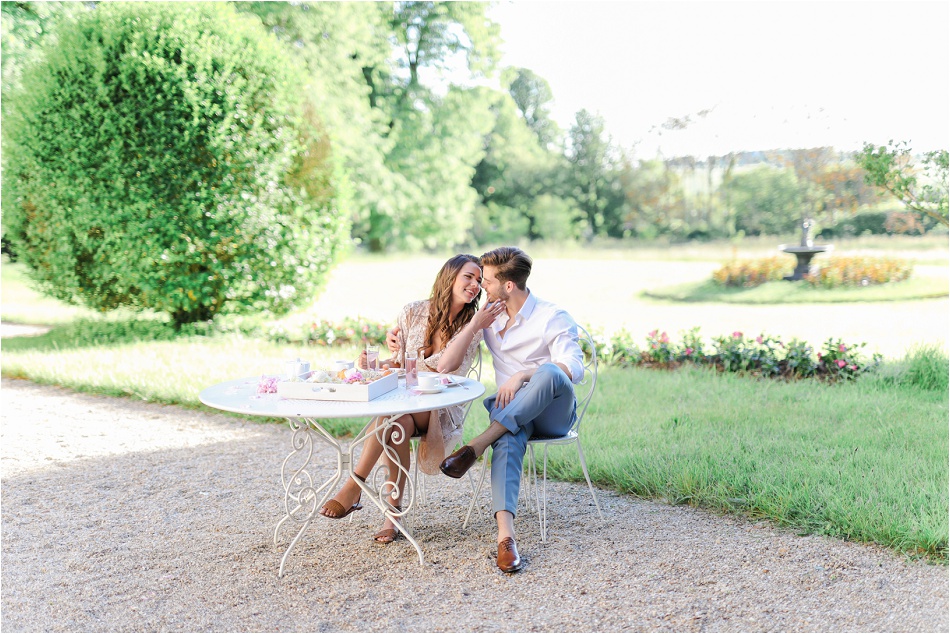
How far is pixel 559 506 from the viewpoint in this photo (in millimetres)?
3803

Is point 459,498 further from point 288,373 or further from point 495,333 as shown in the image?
point 288,373

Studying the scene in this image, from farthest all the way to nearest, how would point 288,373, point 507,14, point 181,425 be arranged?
1. point 507,14
2. point 181,425
3. point 288,373

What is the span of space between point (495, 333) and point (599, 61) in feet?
61.9

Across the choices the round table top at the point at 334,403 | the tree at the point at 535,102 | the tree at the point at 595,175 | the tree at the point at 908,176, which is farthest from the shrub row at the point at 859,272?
the tree at the point at 535,102

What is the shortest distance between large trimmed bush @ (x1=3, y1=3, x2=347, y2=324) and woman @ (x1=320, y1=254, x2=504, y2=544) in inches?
203

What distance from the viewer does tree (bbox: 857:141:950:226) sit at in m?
6.80

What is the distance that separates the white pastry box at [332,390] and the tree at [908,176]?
544cm

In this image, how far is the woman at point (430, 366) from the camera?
3271 mm

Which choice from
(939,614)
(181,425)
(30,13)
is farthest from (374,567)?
(30,13)

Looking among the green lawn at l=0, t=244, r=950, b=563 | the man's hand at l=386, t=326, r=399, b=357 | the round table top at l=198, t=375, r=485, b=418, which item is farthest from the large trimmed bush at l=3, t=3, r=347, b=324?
the round table top at l=198, t=375, r=485, b=418

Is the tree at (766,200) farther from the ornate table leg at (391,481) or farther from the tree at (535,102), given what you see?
the ornate table leg at (391,481)

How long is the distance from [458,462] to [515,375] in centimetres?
44

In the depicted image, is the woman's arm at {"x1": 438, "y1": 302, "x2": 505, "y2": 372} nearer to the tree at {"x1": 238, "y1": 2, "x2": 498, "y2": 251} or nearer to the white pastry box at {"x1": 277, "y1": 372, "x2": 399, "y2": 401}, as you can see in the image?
the white pastry box at {"x1": 277, "y1": 372, "x2": 399, "y2": 401}

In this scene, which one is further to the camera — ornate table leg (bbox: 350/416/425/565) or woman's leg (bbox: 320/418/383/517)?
woman's leg (bbox: 320/418/383/517)
